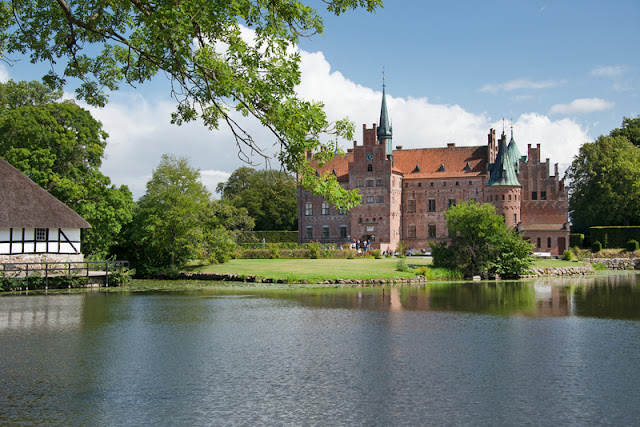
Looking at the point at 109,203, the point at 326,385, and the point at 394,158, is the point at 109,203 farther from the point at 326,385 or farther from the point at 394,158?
the point at 394,158

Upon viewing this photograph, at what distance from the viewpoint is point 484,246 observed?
35375mm

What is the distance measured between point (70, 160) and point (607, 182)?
44391 millimetres

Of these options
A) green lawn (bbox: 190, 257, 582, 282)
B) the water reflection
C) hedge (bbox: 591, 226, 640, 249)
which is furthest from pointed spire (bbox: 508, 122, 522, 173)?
the water reflection

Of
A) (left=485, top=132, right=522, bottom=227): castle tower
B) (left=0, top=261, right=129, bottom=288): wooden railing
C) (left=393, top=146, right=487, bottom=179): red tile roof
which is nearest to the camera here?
(left=0, top=261, right=129, bottom=288): wooden railing

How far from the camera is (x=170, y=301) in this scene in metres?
23.2

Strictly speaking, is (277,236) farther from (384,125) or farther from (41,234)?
(41,234)

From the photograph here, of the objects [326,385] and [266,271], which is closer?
[326,385]

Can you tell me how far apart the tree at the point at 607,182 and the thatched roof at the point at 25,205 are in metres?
A: 44.8

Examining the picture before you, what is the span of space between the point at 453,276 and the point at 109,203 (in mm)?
19195

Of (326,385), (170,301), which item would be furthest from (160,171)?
(326,385)

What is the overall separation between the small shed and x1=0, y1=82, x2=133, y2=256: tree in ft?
6.27

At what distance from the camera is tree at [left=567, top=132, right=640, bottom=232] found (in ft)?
179

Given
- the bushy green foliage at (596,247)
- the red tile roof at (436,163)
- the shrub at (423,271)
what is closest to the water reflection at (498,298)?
the shrub at (423,271)

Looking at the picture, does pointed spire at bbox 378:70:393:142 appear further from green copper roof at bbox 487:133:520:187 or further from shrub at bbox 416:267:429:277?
shrub at bbox 416:267:429:277
